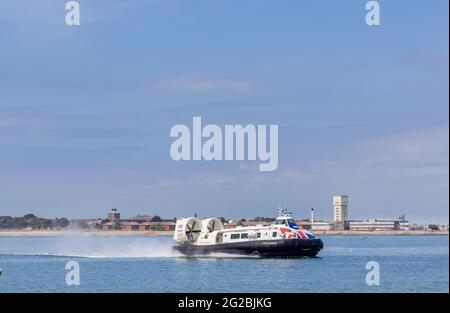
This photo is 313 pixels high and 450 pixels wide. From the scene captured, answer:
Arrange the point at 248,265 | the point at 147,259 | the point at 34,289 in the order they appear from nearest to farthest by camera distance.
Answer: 1. the point at 34,289
2. the point at 248,265
3. the point at 147,259

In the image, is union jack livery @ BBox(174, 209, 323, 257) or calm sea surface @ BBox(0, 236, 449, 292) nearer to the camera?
calm sea surface @ BBox(0, 236, 449, 292)

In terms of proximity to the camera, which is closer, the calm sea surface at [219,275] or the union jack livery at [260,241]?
the calm sea surface at [219,275]

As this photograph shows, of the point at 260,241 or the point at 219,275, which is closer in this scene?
the point at 219,275

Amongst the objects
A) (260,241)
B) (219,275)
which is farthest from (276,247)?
(219,275)

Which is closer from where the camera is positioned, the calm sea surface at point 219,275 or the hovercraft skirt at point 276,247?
the calm sea surface at point 219,275

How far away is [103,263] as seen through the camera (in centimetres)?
7494

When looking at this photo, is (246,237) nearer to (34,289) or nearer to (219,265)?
(219,265)

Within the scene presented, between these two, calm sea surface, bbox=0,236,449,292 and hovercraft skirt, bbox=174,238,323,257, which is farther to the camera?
hovercraft skirt, bbox=174,238,323,257

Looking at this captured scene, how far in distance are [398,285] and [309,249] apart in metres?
16.6

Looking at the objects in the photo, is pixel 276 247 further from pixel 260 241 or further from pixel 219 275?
pixel 219 275

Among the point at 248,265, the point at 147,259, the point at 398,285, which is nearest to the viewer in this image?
the point at 398,285
